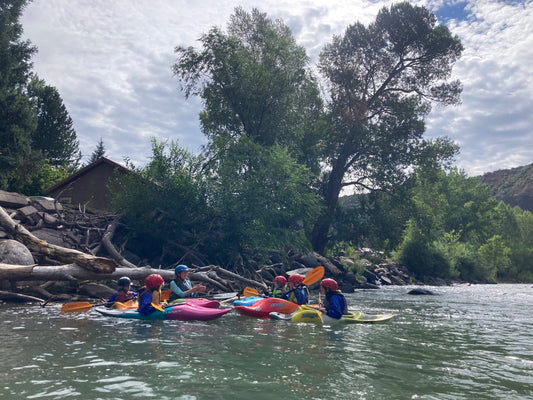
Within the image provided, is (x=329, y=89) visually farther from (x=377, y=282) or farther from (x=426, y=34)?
(x=377, y=282)

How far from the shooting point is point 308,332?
8.79m

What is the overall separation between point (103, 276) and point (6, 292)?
275 centimetres

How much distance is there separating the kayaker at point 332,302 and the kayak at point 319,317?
111 mm

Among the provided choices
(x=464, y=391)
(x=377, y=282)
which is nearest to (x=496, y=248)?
(x=377, y=282)

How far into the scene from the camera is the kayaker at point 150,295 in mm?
9477

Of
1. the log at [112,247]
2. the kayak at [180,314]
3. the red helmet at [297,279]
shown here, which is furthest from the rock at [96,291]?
the red helmet at [297,279]

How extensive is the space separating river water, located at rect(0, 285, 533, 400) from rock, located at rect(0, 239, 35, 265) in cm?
250

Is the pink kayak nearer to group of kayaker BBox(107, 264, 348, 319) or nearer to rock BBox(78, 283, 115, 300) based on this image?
group of kayaker BBox(107, 264, 348, 319)

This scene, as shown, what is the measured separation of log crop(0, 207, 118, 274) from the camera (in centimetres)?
1104

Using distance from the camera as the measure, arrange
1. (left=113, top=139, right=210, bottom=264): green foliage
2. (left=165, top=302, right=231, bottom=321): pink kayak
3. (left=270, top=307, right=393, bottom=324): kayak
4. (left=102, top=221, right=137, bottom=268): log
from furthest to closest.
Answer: (left=113, top=139, right=210, bottom=264): green foliage, (left=102, top=221, right=137, bottom=268): log, (left=270, top=307, right=393, bottom=324): kayak, (left=165, top=302, right=231, bottom=321): pink kayak

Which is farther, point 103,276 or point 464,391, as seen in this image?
point 103,276

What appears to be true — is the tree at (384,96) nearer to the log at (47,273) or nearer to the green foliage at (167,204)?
the green foliage at (167,204)

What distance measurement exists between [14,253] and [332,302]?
30.2ft

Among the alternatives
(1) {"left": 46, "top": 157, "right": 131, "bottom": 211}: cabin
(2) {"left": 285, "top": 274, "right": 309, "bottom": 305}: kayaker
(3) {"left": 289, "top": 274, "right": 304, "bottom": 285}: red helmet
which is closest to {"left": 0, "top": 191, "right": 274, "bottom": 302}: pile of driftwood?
(2) {"left": 285, "top": 274, "right": 309, "bottom": 305}: kayaker
